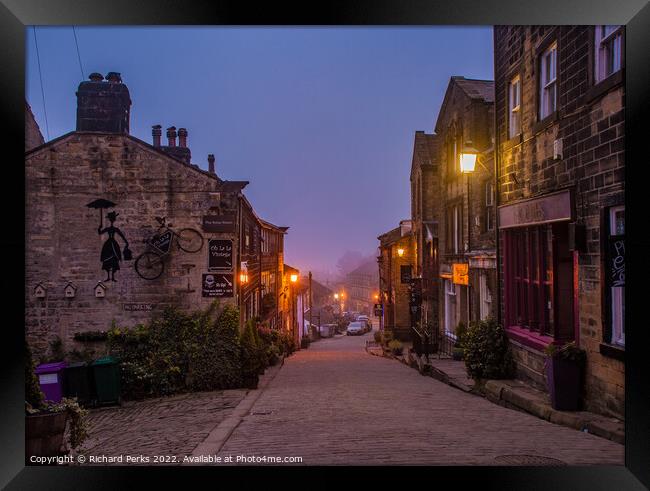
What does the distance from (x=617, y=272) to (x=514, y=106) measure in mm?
4623

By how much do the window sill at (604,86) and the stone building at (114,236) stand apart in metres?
7.52

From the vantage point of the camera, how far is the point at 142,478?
207 inches

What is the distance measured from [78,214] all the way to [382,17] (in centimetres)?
855

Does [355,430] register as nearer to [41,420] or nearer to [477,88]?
[41,420]

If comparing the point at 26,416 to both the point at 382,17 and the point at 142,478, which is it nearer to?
the point at 142,478

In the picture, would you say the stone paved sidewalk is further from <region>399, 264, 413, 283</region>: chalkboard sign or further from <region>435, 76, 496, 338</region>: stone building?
<region>399, 264, 413, 283</region>: chalkboard sign

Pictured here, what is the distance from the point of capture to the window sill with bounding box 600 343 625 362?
5.77 m

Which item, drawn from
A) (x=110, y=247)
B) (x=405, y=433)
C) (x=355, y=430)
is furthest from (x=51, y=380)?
(x=405, y=433)

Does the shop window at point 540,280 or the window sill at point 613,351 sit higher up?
the shop window at point 540,280

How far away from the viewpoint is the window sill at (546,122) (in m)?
7.43

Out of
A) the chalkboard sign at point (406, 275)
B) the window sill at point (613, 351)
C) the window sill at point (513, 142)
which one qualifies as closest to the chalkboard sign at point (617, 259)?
the window sill at point (613, 351)

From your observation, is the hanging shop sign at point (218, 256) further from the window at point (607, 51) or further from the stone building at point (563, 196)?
the window at point (607, 51)

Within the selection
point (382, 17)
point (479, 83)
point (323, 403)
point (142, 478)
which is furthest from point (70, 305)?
point (479, 83)

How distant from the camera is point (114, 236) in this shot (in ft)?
37.1
